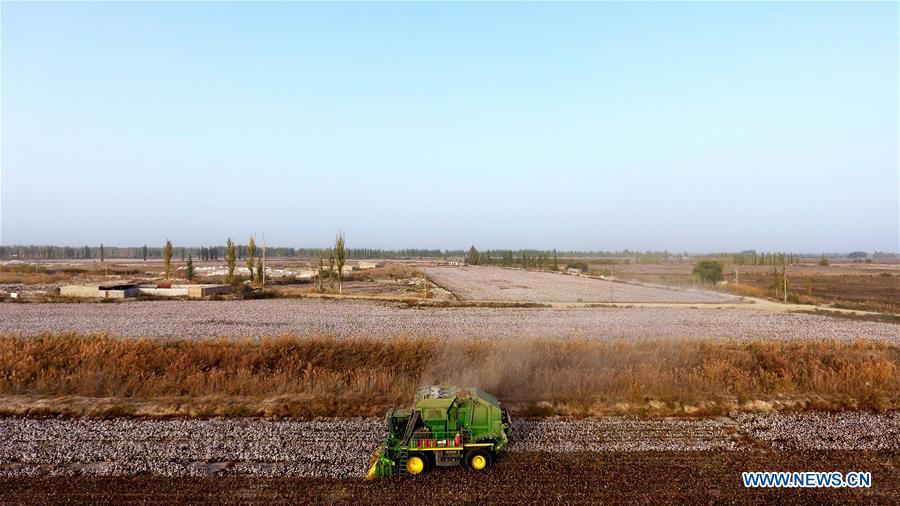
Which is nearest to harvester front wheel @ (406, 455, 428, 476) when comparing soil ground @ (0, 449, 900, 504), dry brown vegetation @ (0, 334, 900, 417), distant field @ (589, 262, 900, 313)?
soil ground @ (0, 449, 900, 504)

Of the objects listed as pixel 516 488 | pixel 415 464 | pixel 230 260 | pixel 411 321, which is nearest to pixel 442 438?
pixel 415 464

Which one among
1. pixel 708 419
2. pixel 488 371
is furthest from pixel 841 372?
pixel 488 371

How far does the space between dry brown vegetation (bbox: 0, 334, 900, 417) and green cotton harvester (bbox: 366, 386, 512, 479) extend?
102 inches

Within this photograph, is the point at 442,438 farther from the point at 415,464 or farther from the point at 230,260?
the point at 230,260

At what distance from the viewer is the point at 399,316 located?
1127 inches

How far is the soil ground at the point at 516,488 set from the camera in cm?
714

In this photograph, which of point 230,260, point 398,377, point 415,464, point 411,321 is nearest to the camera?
point 415,464

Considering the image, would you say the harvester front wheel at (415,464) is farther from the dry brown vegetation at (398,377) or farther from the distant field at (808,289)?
the distant field at (808,289)

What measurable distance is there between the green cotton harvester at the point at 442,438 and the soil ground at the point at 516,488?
0.60ft

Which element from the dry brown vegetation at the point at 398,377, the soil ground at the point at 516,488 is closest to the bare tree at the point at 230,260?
the dry brown vegetation at the point at 398,377

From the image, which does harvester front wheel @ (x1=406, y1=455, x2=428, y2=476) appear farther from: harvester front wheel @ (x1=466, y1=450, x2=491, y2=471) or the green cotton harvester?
harvester front wheel @ (x1=466, y1=450, x2=491, y2=471)

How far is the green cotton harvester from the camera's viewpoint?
25.4 feet

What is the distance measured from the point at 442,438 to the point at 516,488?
124 cm

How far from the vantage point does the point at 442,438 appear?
779 centimetres
